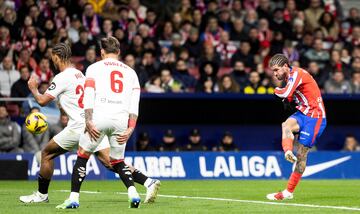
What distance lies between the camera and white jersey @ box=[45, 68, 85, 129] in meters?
12.4

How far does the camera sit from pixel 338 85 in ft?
77.6

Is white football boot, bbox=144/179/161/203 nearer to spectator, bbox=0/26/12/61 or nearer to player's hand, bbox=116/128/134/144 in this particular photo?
player's hand, bbox=116/128/134/144

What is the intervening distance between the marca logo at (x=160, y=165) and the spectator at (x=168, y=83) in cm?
215

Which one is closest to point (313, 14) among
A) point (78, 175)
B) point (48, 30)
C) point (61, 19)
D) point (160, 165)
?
point (61, 19)

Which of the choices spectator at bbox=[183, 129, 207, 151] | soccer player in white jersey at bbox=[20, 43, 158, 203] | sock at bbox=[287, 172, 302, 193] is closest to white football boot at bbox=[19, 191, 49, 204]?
soccer player in white jersey at bbox=[20, 43, 158, 203]

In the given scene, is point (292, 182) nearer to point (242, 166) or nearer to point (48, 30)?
point (242, 166)

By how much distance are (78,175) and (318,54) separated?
14.9 m

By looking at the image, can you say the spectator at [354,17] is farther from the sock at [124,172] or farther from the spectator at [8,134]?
the sock at [124,172]

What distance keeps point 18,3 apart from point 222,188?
9.91 m

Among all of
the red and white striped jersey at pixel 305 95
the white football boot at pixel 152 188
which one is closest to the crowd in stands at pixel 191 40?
the red and white striped jersey at pixel 305 95

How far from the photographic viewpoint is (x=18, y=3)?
24453 mm

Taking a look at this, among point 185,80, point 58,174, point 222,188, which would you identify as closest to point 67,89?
point 222,188

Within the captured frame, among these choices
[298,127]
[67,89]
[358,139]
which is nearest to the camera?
[67,89]

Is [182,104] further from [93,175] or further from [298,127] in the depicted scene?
[298,127]
